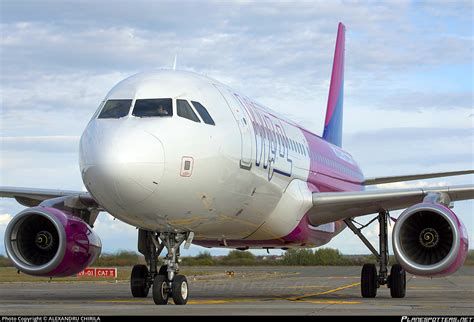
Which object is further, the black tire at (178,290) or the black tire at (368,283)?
the black tire at (368,283)

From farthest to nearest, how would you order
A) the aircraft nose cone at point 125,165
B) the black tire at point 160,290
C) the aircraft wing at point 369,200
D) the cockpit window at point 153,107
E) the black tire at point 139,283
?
1. the black tire at point 139,283
2. the aircraft wing at point 369,200
3. the black tire at point 160,290
4. the cockpit window at point 153,107
5. the aircraft nose cone at point 125,165

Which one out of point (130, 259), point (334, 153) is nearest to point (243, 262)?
point (130, 259)

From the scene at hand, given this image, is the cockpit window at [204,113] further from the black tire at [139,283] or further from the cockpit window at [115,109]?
the black tire at [139,283]

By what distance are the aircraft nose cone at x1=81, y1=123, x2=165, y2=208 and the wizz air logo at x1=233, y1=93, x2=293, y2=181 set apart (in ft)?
11.7

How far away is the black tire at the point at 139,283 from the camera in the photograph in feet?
64.8

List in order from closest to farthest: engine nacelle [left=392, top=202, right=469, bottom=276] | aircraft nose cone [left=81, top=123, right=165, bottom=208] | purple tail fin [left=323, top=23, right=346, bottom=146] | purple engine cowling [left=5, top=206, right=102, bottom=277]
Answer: aircraft nose cone [left=81, top=123, right=165, bottom=208], engine nacelle [left=392, top=202, right=469, bottom=276], purple engine cowling [left=5, top=206, right=102, bottom=277], purple tail fin [left=323, top=23, right=346, bottom=146]

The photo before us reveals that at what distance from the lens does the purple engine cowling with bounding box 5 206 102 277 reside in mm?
18062

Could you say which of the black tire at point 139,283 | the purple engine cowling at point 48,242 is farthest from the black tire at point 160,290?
the black tire at point 139,283

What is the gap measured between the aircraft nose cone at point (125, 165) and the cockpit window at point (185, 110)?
1.14m

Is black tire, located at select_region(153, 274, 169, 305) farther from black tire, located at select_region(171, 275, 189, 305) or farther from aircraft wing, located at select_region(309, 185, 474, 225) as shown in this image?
aircraft wing, located at select_region(309, 185, 474, 225)

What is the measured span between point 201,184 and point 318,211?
6.40 metres

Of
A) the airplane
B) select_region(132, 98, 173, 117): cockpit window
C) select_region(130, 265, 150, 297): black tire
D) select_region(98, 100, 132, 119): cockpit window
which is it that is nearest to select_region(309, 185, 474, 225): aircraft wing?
the airplane

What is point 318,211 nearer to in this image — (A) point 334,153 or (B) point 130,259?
(A) point 334,153

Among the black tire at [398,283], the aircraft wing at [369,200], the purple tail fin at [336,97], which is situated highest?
the purple tail fin at [336,97]
